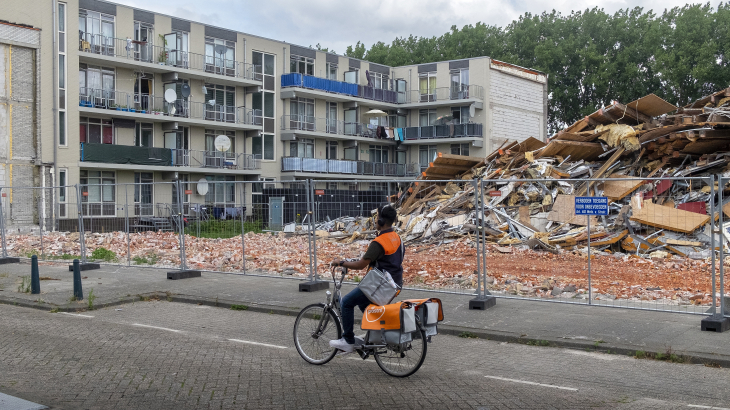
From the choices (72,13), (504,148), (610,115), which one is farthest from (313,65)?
(610,115)

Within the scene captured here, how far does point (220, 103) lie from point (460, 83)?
1922 centimetres

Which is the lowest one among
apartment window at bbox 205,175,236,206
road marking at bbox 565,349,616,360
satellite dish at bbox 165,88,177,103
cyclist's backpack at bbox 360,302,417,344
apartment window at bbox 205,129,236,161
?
road marking at bbox 565,349,616,360

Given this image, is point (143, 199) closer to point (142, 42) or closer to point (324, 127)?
point (142, 42)

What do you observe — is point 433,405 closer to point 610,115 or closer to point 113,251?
point 113,251

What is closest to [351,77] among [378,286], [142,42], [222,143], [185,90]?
[222,143]

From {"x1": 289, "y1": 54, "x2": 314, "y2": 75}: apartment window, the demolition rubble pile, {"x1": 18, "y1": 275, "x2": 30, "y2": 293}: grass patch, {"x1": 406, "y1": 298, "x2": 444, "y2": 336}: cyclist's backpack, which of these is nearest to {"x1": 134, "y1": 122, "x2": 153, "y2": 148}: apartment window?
{"x1": 289, "y1": 54, "x2": 314, "y2": 75}: apartment window

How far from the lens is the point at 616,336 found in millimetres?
8852

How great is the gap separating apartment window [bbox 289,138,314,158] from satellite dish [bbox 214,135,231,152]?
6532 mm

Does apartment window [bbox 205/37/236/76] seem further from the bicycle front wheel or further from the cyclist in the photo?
the cyclist

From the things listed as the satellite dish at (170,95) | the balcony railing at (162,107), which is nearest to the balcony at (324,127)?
the balcony railing at (162,107)

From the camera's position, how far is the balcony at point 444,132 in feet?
175

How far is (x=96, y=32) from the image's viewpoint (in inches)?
1522

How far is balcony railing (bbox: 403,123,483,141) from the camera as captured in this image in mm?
53281

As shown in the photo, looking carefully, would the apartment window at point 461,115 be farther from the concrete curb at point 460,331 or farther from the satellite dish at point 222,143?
the concrete curb at point 460,331
